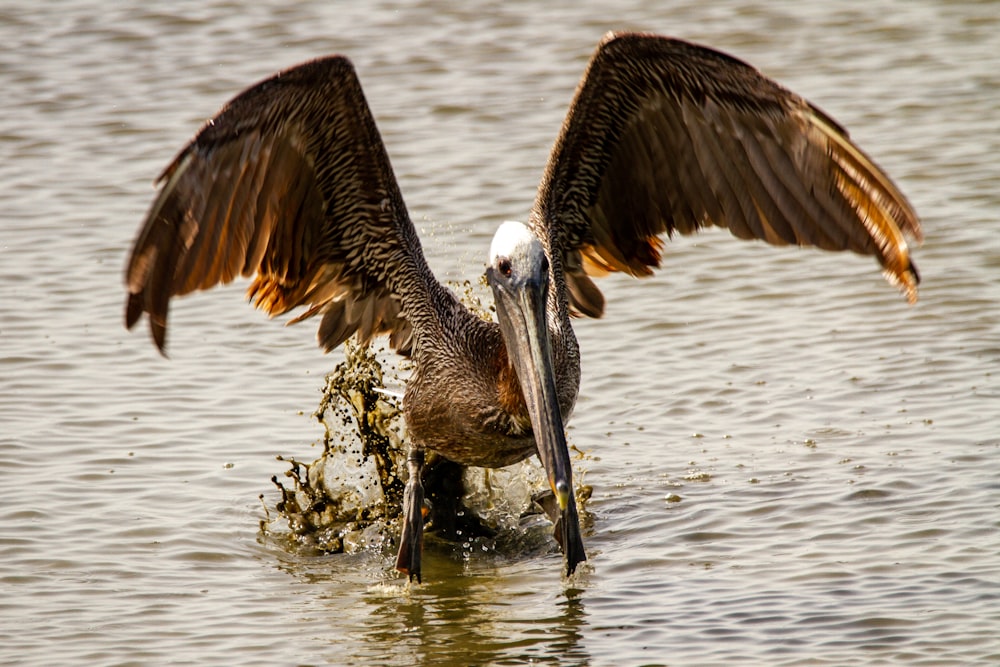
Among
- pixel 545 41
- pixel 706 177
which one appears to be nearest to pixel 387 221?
pixel 706 177

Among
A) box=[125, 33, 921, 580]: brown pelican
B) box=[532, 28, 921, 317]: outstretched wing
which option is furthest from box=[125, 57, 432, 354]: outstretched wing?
box=[532, 28, 921, 317]: outstretched wing

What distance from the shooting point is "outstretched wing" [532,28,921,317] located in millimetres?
5695

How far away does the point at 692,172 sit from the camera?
6.56 m

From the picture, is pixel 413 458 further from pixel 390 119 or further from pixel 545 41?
pixel 545 41

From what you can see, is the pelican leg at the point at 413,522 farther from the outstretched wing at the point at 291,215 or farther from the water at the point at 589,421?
the outstretched wing at the point at 291,215

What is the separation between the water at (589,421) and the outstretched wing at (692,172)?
1.28m

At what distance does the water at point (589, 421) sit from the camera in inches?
229

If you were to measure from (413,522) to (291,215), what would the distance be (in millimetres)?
1487

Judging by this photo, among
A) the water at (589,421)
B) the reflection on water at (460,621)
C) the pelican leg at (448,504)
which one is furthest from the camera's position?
the pelican leg at (448,504)

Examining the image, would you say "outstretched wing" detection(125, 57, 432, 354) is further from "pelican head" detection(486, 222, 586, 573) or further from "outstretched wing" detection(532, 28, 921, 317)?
"pelican head" detection(486, 222, 586, 573)

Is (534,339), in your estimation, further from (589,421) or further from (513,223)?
(589,421)

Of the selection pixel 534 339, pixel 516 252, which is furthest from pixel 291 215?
pixel 534 339

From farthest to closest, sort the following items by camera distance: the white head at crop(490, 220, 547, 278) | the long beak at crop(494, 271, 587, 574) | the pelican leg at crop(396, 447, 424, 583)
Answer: the pelican leg at crop(396, 447, 424, 583), the white head at crop(490, 220, 547, 278), the long beak at crop(494, 271, 587, 574)

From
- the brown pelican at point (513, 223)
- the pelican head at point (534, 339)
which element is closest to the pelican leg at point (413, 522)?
the brown pelican at point (513, 223)
